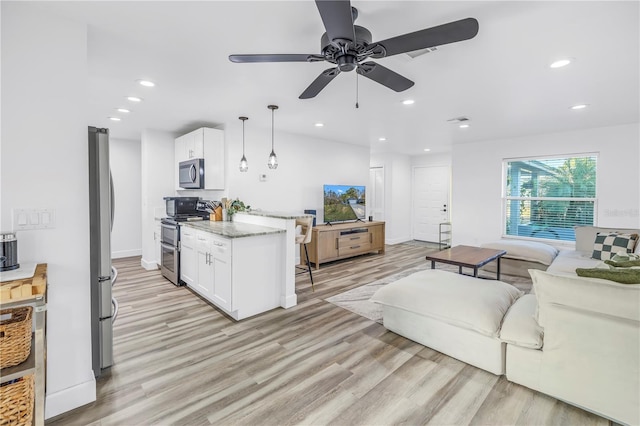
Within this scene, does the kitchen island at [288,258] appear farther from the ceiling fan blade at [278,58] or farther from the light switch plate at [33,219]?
the light switch plate at [33,219]

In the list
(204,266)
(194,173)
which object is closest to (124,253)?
(194,173)

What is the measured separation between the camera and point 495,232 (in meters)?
5.93

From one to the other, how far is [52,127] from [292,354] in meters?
2.24

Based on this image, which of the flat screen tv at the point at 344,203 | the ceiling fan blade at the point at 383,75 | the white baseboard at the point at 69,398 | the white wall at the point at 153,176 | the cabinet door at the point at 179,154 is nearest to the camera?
the white baseboard at the point at 69,398

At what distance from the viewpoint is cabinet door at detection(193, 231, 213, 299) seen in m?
3.41

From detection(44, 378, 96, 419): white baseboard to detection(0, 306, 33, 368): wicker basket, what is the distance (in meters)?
0.65

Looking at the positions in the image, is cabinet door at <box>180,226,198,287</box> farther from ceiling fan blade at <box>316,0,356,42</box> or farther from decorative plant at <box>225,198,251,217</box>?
ceiling fan blade at <box>316,0,356,42</box>

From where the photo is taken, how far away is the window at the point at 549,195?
508 centimetres

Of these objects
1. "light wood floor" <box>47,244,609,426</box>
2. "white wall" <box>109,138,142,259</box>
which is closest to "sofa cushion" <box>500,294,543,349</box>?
"light wood floor" <box>47,244,609,426</box>

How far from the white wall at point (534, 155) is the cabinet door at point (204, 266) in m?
5.17

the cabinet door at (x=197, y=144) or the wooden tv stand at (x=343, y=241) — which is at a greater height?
the cabinet door at (x=197, y=144)

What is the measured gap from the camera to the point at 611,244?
3912mm

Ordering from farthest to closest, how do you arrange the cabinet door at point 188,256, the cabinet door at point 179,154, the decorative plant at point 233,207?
the cabinet door at point 179,154 < the decorative plant at point 233,207 < the cabinet door at point 188,256

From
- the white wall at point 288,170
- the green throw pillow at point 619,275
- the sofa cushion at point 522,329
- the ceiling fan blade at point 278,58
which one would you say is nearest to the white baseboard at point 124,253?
the white wall at point 288,170
